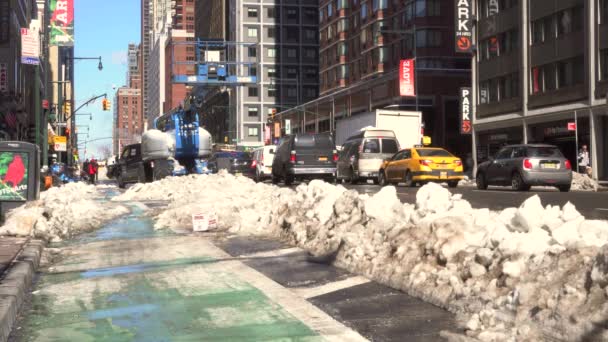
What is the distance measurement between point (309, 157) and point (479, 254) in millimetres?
24208

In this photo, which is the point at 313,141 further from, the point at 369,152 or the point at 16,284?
the point at 16,284

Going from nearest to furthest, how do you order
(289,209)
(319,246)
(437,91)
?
(319,246)
(289,209)
(437,91)

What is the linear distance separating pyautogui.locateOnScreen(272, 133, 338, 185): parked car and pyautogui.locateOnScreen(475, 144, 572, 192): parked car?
8.00 meters

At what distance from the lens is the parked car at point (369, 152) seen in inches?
1241

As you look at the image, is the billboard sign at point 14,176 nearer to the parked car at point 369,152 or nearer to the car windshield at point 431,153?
the car windshield at point 431,153

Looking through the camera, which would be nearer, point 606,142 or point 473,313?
point 473,313

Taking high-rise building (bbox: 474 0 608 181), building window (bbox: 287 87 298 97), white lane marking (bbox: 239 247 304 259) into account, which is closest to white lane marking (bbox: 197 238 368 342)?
white lane marking (bbox: 239 247 304 259)

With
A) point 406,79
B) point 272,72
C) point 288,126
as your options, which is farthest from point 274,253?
point 272,72

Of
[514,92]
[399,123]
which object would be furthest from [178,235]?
[514,92]

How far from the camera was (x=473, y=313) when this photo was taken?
5.13m

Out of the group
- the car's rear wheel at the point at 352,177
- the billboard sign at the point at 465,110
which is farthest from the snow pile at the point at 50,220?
the billboard sign at the point at 465,110

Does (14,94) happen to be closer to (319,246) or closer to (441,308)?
(319,246)

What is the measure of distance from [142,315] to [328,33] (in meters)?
86.8

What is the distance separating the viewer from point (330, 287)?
22.1ft
